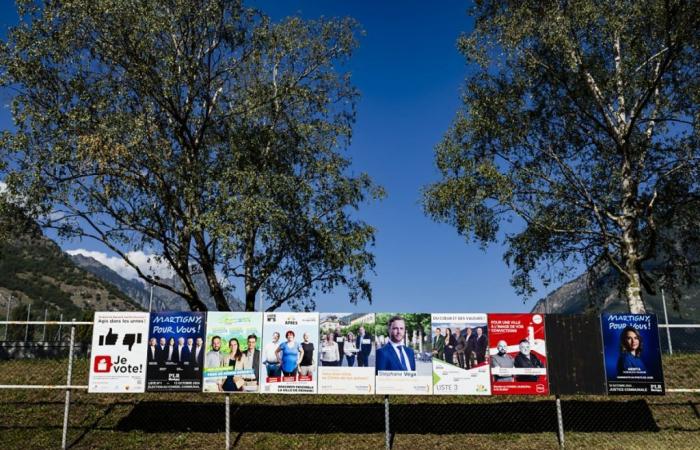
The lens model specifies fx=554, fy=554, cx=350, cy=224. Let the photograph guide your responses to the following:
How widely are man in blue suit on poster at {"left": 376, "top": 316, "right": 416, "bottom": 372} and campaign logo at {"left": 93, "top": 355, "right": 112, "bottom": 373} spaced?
6.88 meters

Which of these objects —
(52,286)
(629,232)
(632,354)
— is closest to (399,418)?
(632,354)

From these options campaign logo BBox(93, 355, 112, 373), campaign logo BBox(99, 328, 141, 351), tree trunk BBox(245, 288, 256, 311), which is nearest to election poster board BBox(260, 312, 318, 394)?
campaign logo BBox(99, 328, 141, 351)

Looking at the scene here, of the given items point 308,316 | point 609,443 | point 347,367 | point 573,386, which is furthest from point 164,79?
point 609,443

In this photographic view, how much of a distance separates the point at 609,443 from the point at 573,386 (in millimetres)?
1764

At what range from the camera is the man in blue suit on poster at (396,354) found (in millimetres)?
14203

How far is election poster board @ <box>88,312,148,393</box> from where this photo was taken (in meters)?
14.1

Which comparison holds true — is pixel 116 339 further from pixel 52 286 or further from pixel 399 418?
pixel 52 286

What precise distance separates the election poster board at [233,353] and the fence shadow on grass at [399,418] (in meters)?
1.73

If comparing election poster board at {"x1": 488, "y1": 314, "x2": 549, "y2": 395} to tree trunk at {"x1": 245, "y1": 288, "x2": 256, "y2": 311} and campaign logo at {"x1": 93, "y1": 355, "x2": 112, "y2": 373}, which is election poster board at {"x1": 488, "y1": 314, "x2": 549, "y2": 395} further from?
tree trunk at {"x1": 245, "y1": 288, "x2": 256, "y2": 311}

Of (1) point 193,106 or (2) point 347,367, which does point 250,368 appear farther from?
(1) point 193,106

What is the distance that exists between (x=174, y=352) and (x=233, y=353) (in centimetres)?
151

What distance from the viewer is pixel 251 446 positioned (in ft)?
46.3

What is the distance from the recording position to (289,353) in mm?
14359

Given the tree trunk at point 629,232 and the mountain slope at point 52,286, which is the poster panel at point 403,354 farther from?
the mountain slope at point 52,286
